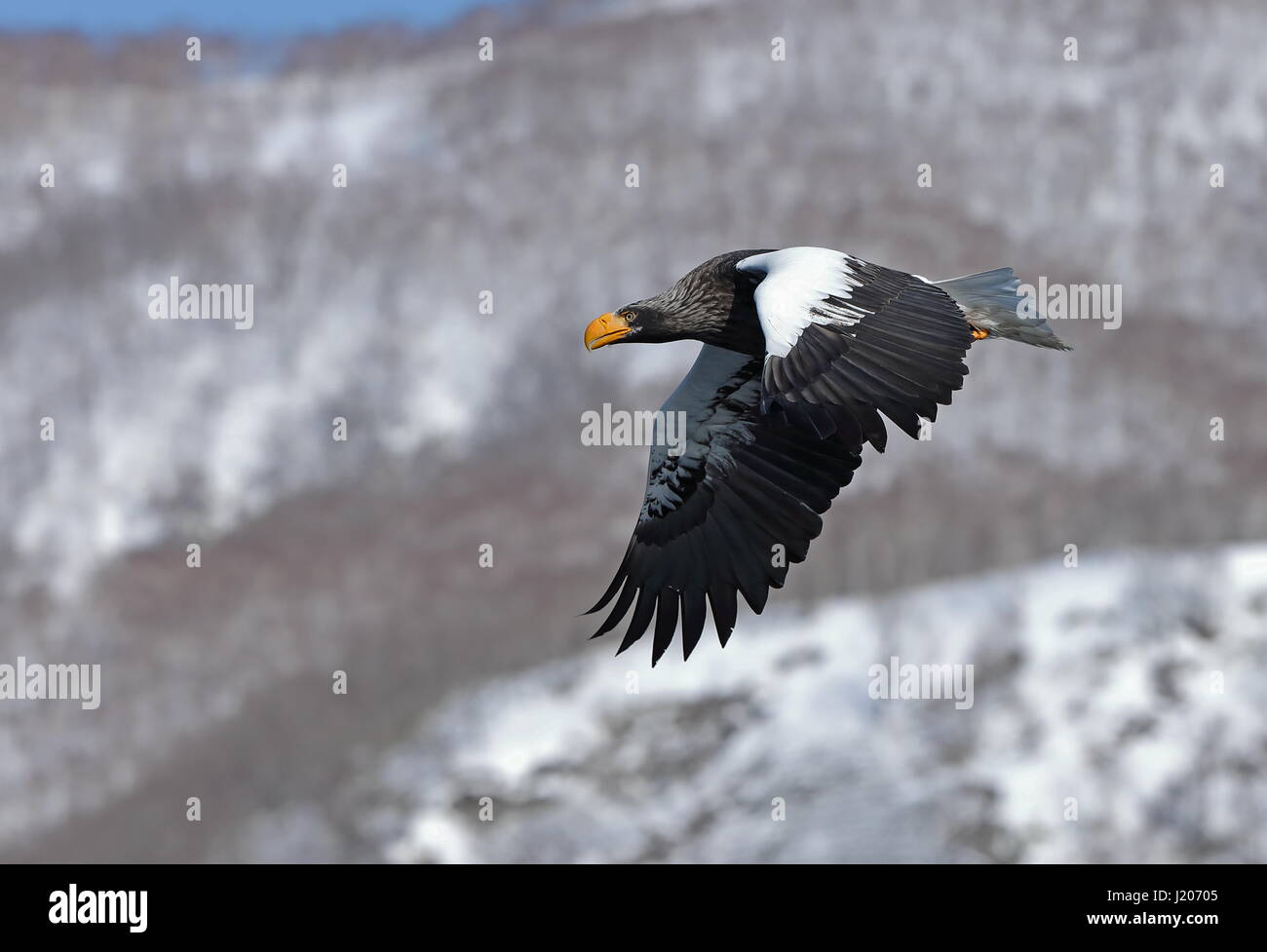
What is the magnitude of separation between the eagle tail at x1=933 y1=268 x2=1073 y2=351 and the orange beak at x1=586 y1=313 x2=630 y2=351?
6.70 feet

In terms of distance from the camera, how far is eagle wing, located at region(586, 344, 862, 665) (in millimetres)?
12227

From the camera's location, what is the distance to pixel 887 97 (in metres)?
75.1

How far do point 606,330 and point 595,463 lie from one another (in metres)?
47.7

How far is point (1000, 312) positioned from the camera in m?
11.8

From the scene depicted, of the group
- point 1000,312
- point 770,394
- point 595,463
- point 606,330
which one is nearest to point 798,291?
point 770,394

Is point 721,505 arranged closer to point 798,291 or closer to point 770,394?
point 798,291

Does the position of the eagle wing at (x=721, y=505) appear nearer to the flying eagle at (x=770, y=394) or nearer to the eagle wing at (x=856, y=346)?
the flying eagle at (x=770, y=394)

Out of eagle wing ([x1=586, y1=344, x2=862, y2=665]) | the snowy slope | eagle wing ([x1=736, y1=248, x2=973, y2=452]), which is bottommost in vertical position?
the snowy slope

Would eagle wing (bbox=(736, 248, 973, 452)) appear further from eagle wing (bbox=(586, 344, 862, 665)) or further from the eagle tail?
eagle wing (bbox=(586, 344, 862, 665))

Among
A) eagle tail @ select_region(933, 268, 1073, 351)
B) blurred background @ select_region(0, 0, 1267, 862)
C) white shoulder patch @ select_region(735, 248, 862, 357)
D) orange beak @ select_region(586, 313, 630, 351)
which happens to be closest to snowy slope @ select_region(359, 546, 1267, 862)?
blurred background @ select_region(0, 0, 1267, 862)

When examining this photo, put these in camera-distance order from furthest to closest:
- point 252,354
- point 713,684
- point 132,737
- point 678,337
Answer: point 252,354
point 132,737
point 713,684
point 678,337
